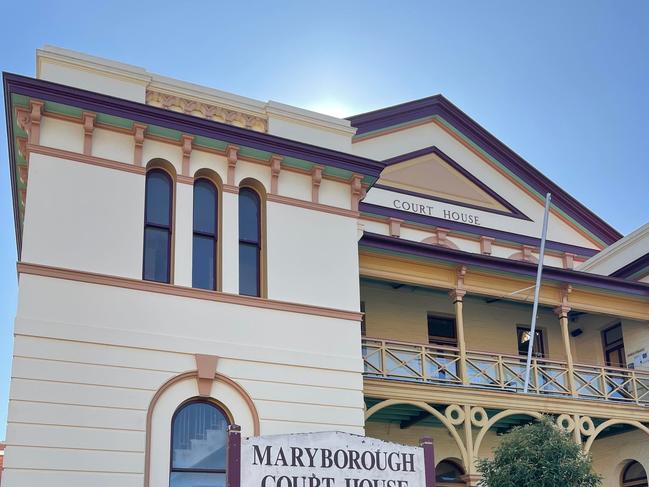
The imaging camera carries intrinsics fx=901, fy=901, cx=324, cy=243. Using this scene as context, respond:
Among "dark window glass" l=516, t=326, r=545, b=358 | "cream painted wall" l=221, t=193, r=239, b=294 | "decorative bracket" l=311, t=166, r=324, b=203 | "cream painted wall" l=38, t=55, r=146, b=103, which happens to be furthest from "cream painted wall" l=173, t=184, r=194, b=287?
"dark window glass" l=516, t=326, r=545, b=358

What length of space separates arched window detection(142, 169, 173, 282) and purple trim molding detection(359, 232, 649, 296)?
15.2 ft

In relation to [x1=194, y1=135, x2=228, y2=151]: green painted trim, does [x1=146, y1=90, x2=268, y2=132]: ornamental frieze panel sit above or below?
above

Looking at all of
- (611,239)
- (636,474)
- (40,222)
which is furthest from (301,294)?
(611,239)

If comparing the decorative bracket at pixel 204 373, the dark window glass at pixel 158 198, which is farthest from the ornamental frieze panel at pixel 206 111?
the decorative bracket at pixel 204 373

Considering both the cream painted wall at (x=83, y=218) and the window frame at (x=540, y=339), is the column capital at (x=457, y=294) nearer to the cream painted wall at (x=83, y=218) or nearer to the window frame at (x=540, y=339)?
the window frame at (x=540, y=339)

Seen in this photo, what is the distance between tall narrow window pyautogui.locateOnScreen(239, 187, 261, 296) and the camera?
56.3 feet

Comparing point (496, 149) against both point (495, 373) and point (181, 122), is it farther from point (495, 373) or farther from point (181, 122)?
point (181, 122)

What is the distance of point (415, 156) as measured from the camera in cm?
2597

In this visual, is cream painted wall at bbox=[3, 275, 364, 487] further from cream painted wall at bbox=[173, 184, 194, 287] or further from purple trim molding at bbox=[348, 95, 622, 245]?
purple trim molding at bbox=[348, 95, 622, 245]

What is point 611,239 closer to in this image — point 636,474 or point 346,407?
point 636,474

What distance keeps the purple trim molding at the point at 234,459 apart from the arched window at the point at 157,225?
293 inches

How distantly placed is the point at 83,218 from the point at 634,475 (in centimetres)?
1593

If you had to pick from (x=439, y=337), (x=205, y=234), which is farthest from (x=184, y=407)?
(x=439, y=337)

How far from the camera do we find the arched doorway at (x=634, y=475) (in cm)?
2314
